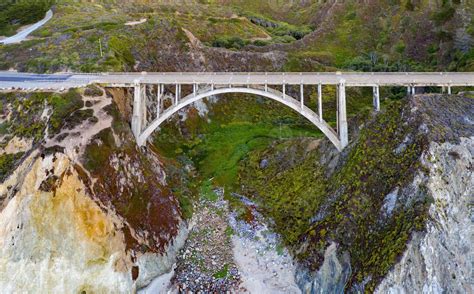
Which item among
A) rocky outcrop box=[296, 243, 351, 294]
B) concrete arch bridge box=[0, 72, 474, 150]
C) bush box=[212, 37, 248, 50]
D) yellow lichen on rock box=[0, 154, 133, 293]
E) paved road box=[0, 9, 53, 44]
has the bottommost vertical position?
rocky outcrop box=[296, 243, 351, 294]

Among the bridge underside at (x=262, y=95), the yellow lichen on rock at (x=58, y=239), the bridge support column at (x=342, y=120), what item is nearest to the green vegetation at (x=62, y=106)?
the yellow lichen on rock at (x=58, y=239)

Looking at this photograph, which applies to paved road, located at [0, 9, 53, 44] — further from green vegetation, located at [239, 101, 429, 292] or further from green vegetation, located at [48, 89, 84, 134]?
green vegetation, located at [239, 101, 429, 292]

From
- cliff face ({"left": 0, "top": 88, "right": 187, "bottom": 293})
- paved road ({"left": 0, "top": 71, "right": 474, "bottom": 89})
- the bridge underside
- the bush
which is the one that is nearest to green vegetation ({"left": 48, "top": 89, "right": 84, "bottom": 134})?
cliff face ({"left": 0, "top": 88, "right": 187, "bottom": 293})

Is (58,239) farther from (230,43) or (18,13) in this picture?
(18,13)

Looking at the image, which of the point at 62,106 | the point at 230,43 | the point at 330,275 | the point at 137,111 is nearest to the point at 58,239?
the point at 62,106

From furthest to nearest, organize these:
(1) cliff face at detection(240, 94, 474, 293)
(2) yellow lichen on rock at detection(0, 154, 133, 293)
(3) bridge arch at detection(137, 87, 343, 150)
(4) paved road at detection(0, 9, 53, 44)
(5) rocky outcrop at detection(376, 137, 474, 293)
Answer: (4) paved road at detection(0, 9, 53, 44), (3) bridge arch at detection(137, 87, 343, 150), (2) yellow lichen on rock at detection(0, 154, 133, 293), (1) cliff face at detection(240, 94, 474, 293), (5) rocky outcrop at detection(376, 137, 474, 293)

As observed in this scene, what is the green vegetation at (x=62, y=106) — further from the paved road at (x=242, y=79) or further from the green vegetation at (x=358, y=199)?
the green vegetation at (x=358, y=199)
